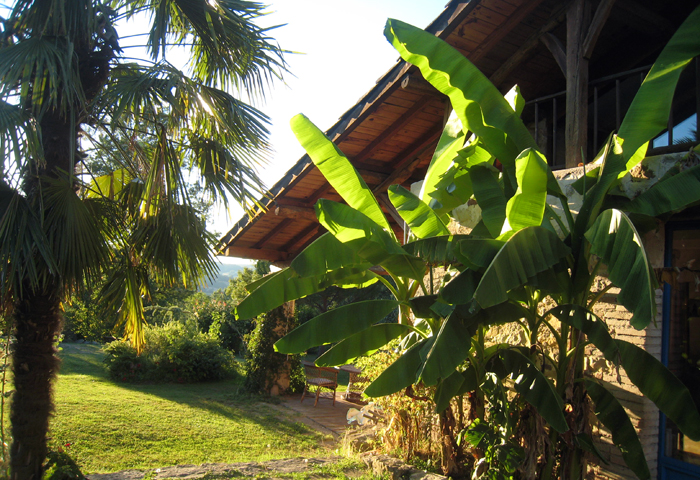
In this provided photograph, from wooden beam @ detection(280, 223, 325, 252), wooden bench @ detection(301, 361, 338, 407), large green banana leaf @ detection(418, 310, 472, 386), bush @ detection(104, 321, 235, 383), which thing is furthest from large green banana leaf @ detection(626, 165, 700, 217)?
bush @ detection(104, 321, 235, 383)

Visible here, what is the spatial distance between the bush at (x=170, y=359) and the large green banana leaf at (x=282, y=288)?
33.5 ft

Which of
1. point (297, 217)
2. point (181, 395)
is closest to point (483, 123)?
point (297, 217)

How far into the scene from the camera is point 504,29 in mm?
6250

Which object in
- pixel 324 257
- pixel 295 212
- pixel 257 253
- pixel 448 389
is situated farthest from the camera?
pixel 257 253

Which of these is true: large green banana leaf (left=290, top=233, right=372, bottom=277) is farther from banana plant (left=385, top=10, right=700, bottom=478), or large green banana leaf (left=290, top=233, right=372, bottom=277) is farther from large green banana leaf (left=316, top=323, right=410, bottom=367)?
large green banana leaf (left=316, top=323, right=410, bottom=367)

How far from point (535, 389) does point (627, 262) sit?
4.22ft

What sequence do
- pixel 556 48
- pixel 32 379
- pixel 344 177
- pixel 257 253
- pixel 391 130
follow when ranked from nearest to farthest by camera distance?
pixel 344 177 → pixel 32 379 → pixel 556 48 → pixel 391 130 → pixel 257 253

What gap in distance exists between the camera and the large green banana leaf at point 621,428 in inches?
144

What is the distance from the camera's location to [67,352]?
17562 mm

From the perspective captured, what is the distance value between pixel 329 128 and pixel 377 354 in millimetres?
3500

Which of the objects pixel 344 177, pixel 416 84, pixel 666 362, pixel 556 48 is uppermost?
pixel 556 48

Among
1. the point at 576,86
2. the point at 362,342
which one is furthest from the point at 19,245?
the point at 576,86

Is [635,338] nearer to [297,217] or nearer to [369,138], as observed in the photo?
[369,138]

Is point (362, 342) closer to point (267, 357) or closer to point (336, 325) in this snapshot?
point (336, 325)
